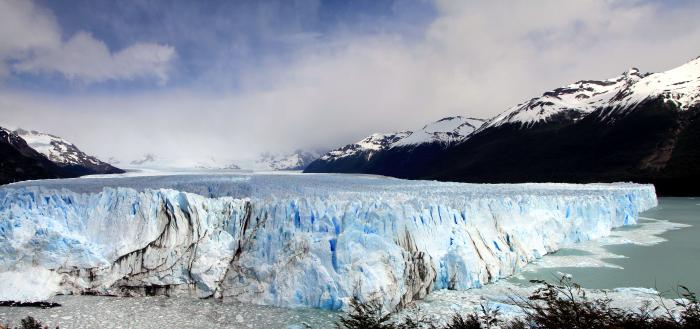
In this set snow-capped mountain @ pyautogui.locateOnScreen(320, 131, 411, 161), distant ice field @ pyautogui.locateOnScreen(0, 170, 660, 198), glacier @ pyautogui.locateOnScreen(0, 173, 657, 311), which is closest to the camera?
glacier @ pyautogui.locateOnScreen(0, 173, 657, 311)

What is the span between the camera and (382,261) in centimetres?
1157

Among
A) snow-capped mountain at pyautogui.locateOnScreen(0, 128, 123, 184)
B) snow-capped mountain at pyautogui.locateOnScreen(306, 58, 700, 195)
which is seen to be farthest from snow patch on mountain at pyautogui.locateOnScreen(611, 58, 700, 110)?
snow-capped mountain at pyautogui.locateOnScreen(0, 128, 123, 184)

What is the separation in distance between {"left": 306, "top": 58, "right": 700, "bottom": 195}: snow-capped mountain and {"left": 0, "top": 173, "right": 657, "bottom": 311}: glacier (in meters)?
51.0

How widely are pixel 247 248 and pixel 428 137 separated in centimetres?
12631

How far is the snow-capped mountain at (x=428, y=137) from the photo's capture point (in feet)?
440

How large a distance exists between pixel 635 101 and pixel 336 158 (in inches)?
4391

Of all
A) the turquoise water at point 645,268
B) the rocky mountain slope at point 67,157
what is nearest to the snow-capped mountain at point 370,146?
the rocky mountain slope at point 67,157

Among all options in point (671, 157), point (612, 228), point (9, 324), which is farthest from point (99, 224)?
point (671, 157)

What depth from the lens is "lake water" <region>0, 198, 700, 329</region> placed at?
9.98m

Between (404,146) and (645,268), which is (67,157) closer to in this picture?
(404,146)

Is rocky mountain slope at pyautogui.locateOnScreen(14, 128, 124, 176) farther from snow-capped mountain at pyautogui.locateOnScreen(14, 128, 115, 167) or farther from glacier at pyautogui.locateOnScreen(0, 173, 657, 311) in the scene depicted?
glacier at pyautogui.locateOnScreen(0, 173, 657, 311)

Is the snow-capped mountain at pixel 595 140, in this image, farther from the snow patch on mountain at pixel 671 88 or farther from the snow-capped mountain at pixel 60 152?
the snow-capped mountain at pixel 60 152

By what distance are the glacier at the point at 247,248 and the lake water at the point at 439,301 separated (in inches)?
22.2

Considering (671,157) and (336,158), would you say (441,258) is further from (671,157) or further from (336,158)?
(336,158)
